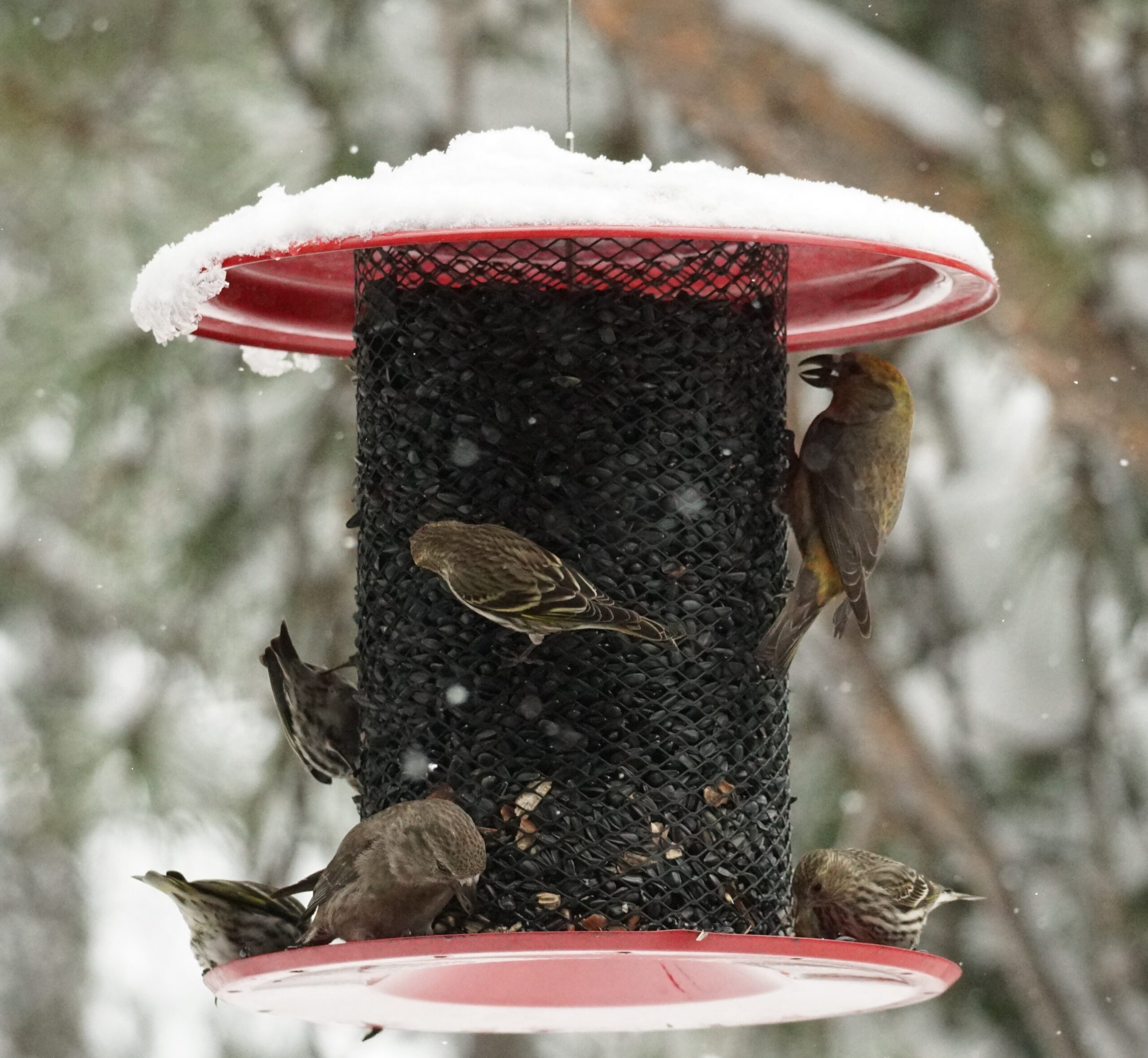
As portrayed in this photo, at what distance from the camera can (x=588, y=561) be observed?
3.68m

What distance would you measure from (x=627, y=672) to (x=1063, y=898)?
14.2 feet

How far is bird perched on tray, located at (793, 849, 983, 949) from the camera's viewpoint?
397 cm

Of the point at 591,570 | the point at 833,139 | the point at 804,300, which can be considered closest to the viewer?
the point at 591,570

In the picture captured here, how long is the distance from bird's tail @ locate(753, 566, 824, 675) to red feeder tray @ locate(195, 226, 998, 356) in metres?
0.71

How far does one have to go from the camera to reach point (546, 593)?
342 centimetres

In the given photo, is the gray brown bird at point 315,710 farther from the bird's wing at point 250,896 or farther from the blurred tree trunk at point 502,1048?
the blurred tree trunk at point 502,1048

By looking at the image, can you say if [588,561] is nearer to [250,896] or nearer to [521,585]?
[521,585]

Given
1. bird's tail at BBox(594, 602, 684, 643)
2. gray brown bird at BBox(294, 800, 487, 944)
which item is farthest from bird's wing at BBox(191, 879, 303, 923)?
bird's tail at BBox(594, 602, 684, 643)

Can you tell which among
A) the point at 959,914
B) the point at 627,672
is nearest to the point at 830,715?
the point at 959,914

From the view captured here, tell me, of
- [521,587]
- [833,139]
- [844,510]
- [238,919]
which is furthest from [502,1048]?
[521,587]

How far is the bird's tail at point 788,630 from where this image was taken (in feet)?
12.6

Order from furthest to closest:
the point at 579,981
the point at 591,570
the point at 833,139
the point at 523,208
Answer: the point at 833,139
the point at 591,570
the point at 579,981
the point at 523,208

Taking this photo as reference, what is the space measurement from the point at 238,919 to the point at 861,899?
1.36 metres

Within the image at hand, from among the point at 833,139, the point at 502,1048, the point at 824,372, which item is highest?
the point at 833,139
